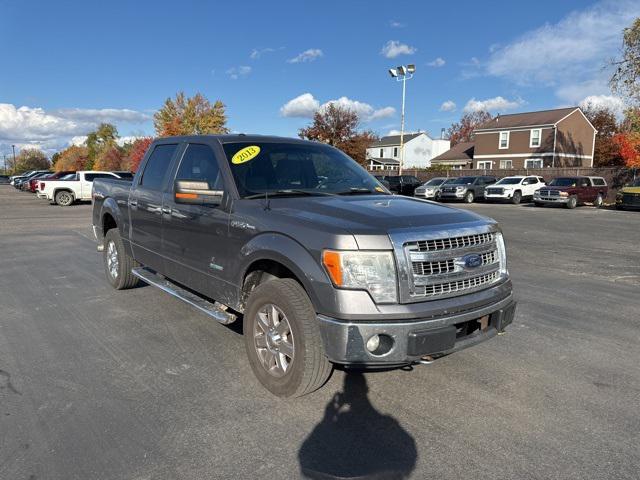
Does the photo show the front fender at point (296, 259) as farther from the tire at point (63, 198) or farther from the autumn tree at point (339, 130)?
the autumn tree at point (339, 130)

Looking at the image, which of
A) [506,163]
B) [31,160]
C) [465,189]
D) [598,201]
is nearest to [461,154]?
[506,163]

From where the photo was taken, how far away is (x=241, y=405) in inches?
130

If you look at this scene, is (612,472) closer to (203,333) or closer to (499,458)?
(499,458)

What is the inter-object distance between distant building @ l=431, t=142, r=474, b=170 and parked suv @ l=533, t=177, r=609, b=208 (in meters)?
28.6

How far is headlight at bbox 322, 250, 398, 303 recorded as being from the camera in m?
2.91

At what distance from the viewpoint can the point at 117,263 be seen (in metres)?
6.31

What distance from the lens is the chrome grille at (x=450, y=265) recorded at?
9.87ft

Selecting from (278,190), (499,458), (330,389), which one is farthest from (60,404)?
(499,458)

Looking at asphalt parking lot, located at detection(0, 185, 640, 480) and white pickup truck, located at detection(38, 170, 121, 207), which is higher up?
white pickup truck, located at detection(38, 170, 121, 207)

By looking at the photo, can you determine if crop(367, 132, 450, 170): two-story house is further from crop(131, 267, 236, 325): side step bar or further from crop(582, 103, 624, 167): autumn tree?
crop(131, 267, 236, 325): side step bar

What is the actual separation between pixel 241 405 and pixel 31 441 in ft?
4.24

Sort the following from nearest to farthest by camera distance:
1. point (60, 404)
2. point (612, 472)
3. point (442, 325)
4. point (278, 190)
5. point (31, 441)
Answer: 1. point (612, 472)
2. point (31, 441)
3. point (442, 325)
4. point (60, 404)
5. point (278, 190)

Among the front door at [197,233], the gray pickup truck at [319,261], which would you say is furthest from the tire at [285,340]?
the front door at [197,233]

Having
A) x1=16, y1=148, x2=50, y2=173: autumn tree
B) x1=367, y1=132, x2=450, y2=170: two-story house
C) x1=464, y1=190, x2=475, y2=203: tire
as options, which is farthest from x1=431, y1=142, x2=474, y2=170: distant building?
x1=16, y1=148, x2=50, y2=173: autumn tree
